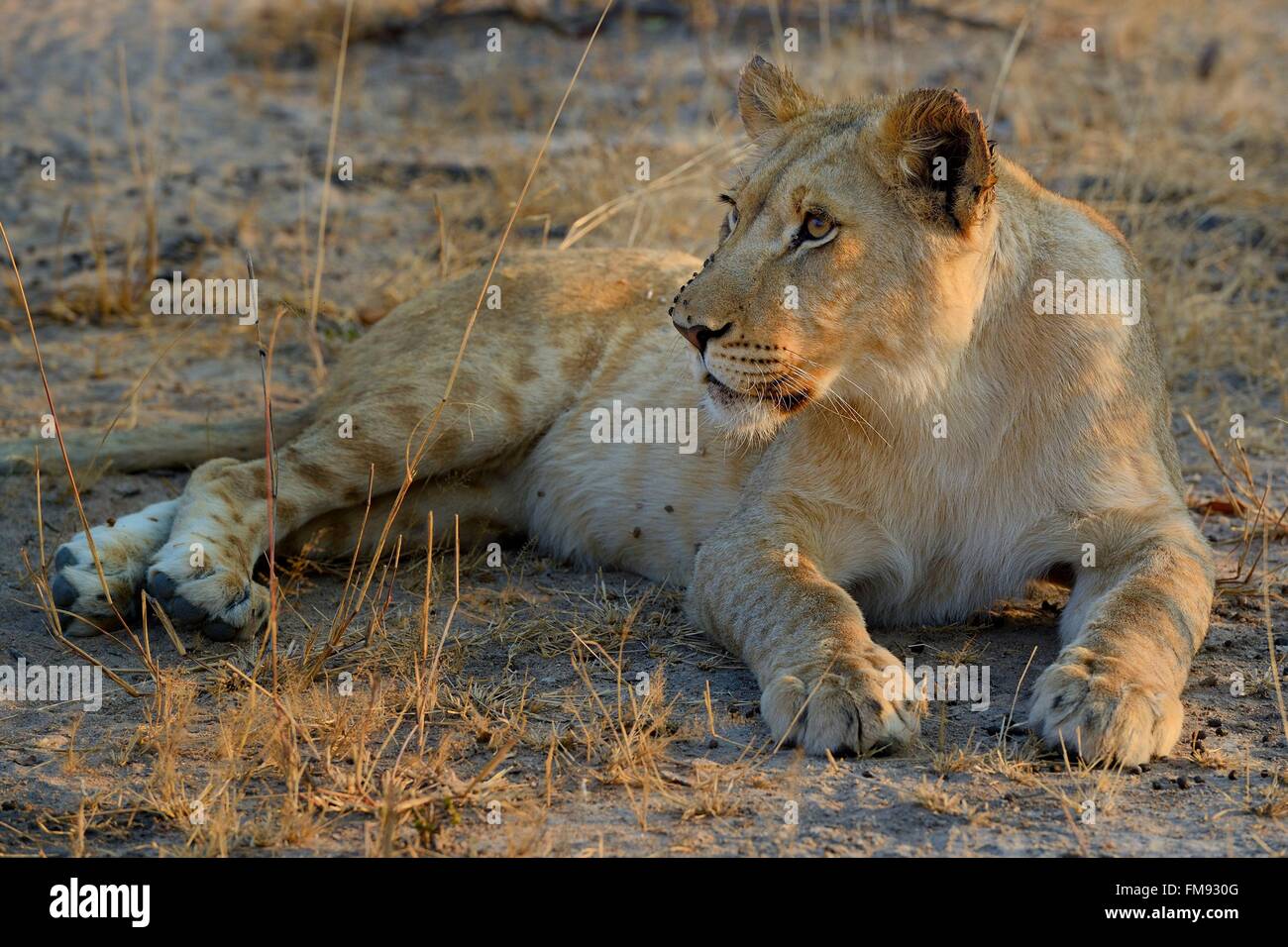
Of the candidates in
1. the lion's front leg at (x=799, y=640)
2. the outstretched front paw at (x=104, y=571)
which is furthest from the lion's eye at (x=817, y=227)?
the outstretched front paw at (x=104, y=571)

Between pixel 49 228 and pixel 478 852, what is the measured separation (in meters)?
5.57

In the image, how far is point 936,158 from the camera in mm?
3609

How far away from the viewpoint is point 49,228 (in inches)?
293

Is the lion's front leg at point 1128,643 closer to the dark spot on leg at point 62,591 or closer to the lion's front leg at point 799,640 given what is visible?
the lion's front leg at point 799,640

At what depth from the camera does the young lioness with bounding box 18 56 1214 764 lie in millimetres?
3518

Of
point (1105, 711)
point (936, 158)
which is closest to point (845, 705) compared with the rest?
point (1105, 711)

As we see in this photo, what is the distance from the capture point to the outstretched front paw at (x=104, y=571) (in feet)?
13.3

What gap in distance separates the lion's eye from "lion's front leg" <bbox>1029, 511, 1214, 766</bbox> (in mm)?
1013

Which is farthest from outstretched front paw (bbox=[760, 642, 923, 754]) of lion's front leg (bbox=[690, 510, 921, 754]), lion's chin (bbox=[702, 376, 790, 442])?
lion's chin (bbox=[702, 376, 790, 442])

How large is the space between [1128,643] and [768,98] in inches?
70.7

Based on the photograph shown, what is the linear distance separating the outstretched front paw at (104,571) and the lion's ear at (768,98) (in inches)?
79.6

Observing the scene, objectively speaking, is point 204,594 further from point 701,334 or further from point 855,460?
point 855,460

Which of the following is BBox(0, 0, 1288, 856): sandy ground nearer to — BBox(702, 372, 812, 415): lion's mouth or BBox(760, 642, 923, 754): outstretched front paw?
BBox(760, 642, 923, 754): outstretched front paw
